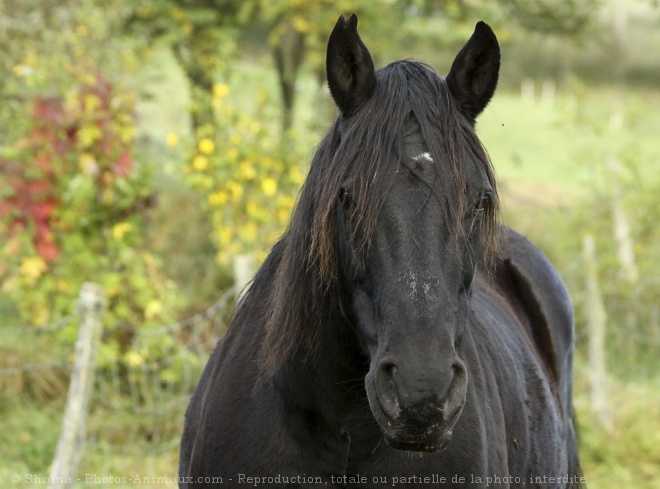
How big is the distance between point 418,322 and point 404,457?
0.57m

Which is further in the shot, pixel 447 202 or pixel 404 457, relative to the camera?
pixel 404 457

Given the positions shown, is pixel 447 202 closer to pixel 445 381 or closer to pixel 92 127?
pixel 445 381

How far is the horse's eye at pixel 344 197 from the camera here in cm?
206

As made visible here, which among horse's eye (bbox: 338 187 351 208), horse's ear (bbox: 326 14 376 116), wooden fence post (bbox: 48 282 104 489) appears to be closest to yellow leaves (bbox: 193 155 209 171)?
wooden fence post (bbox: 48 282 104 489)

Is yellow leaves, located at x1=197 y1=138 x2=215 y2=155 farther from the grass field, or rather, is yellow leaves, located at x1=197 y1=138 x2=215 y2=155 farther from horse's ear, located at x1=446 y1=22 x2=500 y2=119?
horse's ear, located at x1=446 y1=22 x2=500 y2=119

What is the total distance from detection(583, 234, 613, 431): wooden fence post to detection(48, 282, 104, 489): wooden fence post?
14.1ft

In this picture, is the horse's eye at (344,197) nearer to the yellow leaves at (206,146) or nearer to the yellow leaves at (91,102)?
the yellow leaves at (91,102)

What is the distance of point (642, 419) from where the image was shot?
6.78 m

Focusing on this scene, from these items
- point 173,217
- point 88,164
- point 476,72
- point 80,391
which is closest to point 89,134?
point 88,164

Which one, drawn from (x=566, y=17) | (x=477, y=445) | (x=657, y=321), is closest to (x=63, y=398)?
(x=477, y=445)

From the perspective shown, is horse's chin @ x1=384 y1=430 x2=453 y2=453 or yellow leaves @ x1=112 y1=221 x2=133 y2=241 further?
yellow leaves @ x1=112 y1=221 x2=133 y2=241

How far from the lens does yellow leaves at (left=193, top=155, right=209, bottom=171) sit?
6453mm

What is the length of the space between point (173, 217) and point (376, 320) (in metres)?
7.26

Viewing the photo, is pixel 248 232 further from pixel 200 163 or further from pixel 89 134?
pixel 89 134
